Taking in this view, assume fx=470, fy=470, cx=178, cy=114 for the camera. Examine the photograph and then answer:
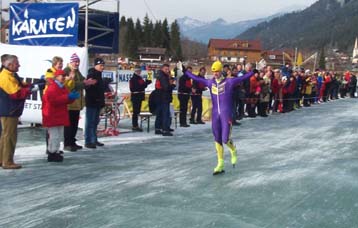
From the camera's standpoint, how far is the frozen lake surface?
544 centimetres

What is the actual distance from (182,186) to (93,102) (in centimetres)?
394

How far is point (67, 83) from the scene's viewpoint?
9055mm

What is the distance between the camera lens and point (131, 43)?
9344 cm

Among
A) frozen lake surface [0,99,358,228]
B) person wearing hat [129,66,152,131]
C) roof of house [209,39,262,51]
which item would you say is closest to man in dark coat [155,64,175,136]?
person wearing hat [129,66,152,131]

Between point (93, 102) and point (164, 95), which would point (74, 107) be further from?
point (164, 95)

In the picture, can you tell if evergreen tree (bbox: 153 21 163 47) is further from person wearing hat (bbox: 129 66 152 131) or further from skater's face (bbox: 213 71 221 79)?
skater's face (bbox: 213 71 221 79)

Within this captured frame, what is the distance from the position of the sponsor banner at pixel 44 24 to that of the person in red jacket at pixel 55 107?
10.4ft

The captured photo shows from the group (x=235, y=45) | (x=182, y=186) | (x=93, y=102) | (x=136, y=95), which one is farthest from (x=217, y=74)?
(x=235, y=45)

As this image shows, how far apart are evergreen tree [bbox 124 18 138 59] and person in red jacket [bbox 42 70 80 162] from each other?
84.5 meters

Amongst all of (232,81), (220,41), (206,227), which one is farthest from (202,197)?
(220,41)

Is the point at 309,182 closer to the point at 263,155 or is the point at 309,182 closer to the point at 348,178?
the point at 348,178

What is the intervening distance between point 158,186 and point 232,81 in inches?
90.0

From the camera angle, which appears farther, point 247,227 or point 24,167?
point 24,167

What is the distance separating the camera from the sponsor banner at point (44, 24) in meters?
11.4
